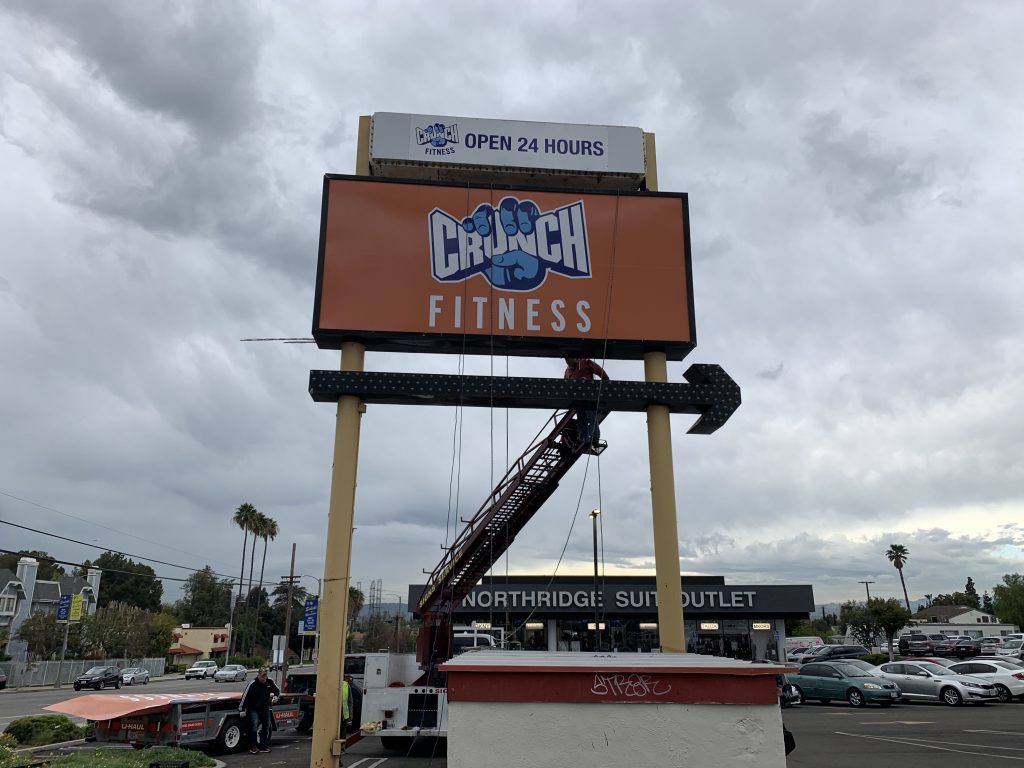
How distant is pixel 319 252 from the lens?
10977mm

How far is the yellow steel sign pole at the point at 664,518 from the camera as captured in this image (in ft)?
33.0

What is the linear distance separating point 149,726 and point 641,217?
506 inches

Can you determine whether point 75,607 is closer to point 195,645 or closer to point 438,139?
point 195,645

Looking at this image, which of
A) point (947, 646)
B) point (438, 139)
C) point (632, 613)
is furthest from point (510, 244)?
point (947, 646)

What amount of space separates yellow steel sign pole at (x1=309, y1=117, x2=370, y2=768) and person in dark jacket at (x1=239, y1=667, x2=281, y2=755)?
5.74 metres

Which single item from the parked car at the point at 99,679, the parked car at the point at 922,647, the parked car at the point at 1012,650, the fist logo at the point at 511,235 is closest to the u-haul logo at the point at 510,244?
the fist logo at the point at 511,235

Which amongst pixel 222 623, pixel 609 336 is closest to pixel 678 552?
pixel 609 336

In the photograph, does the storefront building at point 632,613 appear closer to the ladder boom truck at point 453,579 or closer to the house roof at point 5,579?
the ladder boom truck at point 453,579

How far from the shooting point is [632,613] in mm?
37938

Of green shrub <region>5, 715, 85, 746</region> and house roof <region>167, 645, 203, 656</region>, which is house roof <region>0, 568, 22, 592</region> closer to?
house roof <region>167, 645, 203, 656</region>

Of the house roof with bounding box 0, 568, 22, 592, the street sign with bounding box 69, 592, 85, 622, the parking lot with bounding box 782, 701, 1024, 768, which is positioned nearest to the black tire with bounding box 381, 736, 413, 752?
the parking lot with bounding box 782, 701, 1024, 768

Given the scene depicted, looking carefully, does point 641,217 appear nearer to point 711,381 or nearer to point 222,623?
point 711,381

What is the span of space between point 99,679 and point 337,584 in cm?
3856

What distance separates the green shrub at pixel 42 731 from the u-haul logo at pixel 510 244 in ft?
42.4
